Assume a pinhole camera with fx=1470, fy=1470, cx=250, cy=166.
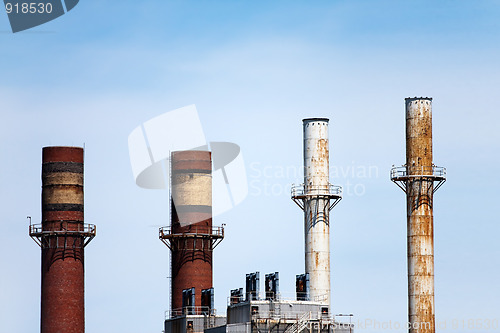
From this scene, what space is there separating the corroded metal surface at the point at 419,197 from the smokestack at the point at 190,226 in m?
19.7

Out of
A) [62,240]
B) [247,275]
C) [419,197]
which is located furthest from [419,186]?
[62,240]

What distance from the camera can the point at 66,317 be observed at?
122000mm

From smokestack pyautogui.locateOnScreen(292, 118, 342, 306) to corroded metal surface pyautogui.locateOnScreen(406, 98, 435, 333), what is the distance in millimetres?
7191

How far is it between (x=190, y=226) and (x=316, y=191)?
13078 millimetres


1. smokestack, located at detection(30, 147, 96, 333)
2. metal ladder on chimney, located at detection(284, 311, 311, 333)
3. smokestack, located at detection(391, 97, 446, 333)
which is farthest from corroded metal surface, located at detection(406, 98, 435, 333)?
smokestack, located at detection(30, 147, 96, 333)

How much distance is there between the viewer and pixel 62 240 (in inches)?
4865

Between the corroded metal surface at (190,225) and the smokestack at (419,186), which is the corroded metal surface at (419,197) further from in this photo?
the corroded metal surface at (190,225)

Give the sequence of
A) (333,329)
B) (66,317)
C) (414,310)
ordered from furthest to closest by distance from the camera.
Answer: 1. (66,317)
2. (414,310)
3. (333,329)

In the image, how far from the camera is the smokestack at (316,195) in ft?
380

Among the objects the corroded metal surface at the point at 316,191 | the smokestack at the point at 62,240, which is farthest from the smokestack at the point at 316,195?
the smokestack at the point at 62,240

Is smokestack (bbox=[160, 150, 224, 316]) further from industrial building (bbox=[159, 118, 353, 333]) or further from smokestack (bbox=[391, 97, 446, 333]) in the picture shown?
smokestack (bbox=[391, 97, 446, 333])

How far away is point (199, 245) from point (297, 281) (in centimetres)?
1604

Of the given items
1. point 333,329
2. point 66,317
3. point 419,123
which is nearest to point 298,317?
point 333,329

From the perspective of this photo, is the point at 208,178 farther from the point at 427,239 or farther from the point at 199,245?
the point at 427,239
